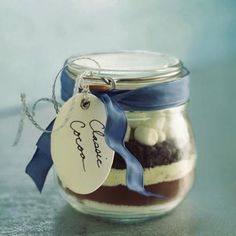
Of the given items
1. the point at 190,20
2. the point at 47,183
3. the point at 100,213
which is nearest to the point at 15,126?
the point at 47,183

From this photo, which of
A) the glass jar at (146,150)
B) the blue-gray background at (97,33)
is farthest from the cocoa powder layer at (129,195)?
the blue-gray background at (97,33)

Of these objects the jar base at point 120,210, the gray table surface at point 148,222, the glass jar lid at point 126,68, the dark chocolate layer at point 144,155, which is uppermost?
the glass jar lid at point 126,68

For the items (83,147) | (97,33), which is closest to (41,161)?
(83,147)

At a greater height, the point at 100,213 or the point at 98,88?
the point at 98,88

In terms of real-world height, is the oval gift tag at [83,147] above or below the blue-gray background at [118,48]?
above

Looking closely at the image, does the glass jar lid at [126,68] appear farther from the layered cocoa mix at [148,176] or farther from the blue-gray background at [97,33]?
the blue-gray background at [97,33]

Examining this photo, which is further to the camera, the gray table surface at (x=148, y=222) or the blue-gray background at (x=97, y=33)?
the blue-gray background at (x=97, y=33)

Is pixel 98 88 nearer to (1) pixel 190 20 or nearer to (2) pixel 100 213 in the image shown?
(2) pixel 100 213
